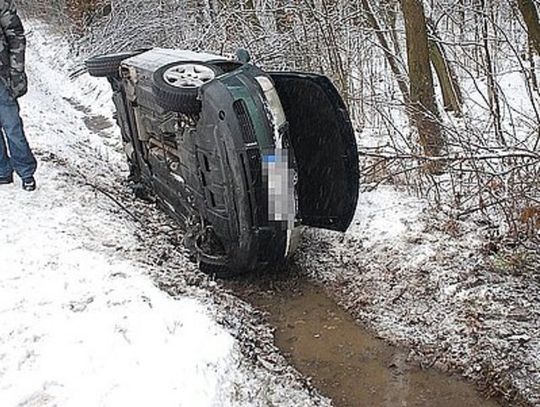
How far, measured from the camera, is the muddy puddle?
347 centimetres

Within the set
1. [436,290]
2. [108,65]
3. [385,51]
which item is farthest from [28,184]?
[385,51]

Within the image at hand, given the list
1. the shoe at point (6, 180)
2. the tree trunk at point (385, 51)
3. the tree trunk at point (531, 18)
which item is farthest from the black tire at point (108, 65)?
the tree trunk at point (531, 18)

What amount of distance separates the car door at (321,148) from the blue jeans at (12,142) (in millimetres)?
2308

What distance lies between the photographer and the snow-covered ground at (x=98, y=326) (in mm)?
2965

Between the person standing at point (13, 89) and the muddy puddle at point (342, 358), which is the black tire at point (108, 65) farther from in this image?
the muddy puddle at point (342, 358)

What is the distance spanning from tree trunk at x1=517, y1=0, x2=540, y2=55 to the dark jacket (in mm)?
4956

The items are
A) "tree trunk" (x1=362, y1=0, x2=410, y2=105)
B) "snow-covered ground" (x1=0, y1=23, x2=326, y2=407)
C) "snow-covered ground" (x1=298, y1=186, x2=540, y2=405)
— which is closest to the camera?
"snow-covered ground" (x1=0, y1=23, x2=326, y2=407)

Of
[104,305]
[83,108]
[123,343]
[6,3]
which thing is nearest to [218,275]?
[104,305]

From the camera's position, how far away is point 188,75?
4.60 metres

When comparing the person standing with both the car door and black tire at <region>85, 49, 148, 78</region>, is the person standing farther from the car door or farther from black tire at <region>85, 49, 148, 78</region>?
the car door

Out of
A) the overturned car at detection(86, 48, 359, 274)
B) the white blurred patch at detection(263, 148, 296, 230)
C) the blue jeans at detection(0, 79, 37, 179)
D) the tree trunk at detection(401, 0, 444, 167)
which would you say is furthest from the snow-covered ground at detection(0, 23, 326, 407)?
the tree trunk at detection(401, 0, 444, 167)

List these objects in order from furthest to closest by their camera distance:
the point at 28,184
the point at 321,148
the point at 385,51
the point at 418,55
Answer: the point at 385,51
the point at 418,55
the point at 28,184
the point at 321,148

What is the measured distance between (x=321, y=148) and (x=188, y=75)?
1124mm

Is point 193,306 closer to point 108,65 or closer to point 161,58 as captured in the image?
point 161,58
